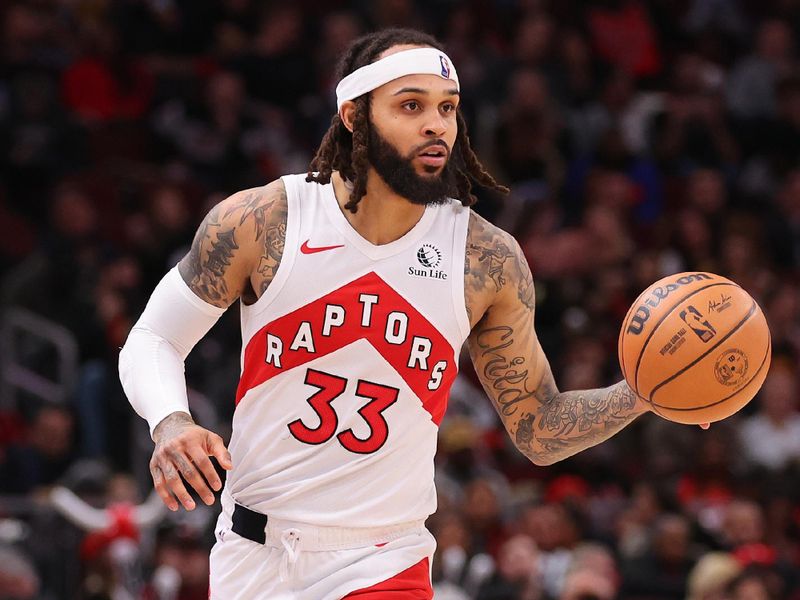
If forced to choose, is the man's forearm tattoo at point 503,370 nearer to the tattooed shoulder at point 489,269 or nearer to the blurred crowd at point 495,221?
the tattooed shoulder at point 489,269

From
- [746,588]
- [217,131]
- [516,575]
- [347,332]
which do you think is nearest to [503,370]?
[347,332]

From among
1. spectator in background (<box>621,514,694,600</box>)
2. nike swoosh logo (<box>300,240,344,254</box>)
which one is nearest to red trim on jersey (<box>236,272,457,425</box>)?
nike swoosh logo (<box>300,240,344,254</box>)

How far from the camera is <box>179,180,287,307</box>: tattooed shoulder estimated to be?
5.03 meters

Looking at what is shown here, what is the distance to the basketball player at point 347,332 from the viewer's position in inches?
196

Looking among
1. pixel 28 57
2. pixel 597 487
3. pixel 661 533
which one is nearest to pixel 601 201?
pixel 597 487

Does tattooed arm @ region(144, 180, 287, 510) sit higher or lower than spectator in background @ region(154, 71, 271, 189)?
lower

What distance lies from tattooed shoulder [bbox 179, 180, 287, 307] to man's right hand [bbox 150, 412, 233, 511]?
2.15 feet

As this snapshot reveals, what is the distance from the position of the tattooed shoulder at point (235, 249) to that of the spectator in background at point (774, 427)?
7.35m

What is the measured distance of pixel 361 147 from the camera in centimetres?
514

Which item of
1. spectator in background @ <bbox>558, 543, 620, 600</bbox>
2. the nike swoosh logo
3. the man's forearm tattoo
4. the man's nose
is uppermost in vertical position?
the man's nose

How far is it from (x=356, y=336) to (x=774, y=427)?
7.51 meters

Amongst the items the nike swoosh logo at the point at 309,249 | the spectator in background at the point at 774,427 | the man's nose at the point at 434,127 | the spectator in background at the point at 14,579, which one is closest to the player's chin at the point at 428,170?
the man's nose at the point at 434,127

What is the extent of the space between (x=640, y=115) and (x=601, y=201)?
5.11ft

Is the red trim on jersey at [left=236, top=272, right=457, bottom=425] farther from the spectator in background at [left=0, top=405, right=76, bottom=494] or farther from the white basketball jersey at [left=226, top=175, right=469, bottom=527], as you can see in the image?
the spectator in background at [left=0, top=405, right=76, bottom=494]
